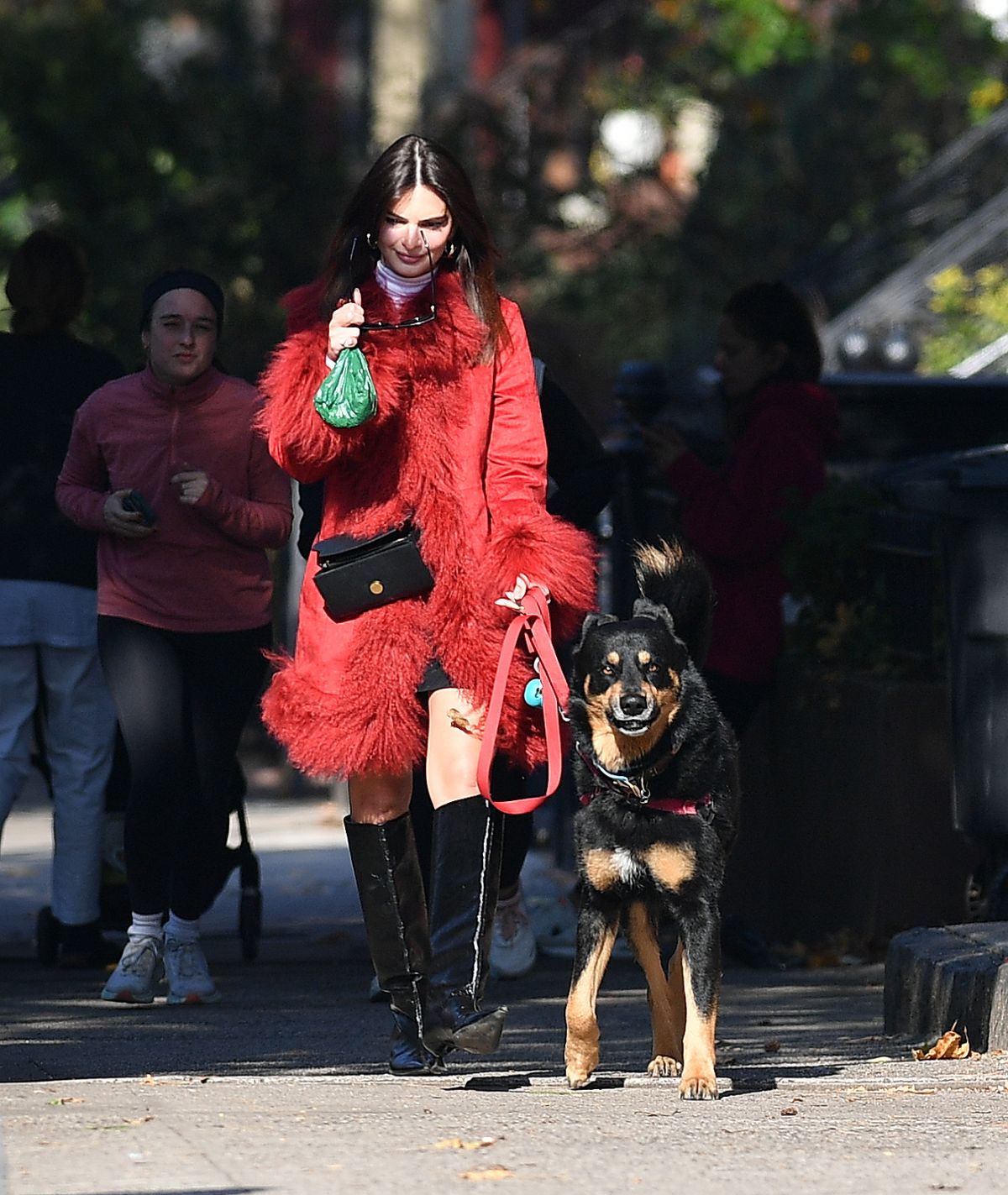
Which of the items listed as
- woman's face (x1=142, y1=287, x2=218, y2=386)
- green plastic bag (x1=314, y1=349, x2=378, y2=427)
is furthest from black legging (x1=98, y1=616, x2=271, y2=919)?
green plastic bag (x1=314, y1=349, x2=378, y2=427)

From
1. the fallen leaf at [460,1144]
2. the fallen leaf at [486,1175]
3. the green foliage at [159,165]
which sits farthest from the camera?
the green foliage at [159,165]

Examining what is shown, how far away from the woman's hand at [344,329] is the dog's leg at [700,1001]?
1.31 meters

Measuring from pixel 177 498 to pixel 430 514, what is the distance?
5.60ft

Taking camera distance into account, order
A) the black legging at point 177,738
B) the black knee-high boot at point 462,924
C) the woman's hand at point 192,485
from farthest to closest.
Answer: the black legging at point 177,738 → the woman's hand at point 192,485 → the black knee-high boot at point 462,924

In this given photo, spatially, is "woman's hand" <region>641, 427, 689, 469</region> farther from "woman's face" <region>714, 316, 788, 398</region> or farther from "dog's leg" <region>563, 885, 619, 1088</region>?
"dog's leg" <region>563, 885, 619, 1088</region>

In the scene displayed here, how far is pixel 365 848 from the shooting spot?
5242 millimetres

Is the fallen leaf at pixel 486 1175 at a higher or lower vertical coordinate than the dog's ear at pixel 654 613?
lower

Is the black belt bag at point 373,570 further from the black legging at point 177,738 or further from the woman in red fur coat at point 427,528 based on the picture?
the black legging at point 177,738

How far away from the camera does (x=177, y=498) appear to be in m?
6.68

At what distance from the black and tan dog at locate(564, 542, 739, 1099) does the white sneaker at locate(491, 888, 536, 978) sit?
75.2 inches

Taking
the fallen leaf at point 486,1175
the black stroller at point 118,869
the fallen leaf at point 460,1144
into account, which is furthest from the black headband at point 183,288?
the fallen leaf at point 486,1175

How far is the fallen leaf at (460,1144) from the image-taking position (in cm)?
409

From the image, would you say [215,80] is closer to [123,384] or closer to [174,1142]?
[123,384]

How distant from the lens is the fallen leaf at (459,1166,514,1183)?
151 inches
